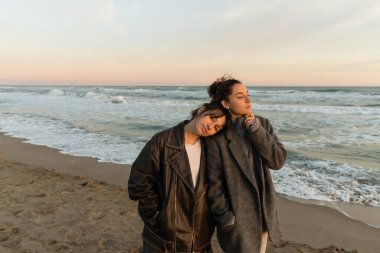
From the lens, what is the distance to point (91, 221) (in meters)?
5.07

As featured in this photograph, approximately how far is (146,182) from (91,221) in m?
3.31

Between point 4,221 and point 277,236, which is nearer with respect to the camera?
point 277,236

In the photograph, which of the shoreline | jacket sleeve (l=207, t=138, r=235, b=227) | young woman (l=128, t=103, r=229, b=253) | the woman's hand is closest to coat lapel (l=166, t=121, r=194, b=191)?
young woman (l=128, t=103, r=229, b=253)

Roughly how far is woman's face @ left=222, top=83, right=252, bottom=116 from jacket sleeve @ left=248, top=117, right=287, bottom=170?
13cm

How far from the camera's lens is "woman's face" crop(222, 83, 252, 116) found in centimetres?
219

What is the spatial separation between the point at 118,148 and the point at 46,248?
650 cm

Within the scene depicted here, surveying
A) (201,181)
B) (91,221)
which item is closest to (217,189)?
(201,181)

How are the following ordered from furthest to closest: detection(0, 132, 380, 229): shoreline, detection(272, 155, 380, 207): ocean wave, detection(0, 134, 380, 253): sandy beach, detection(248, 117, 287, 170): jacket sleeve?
detection(272, 155, 380, 207): ocean wave
detection(0, 132, 380, 229): shoreline
detection(0, 134, 380, 253): sandy beach
detection(248, 117, 287, 170): jacket sleeve

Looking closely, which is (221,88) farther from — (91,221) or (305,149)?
(305,149)

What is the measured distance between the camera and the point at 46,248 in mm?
4223

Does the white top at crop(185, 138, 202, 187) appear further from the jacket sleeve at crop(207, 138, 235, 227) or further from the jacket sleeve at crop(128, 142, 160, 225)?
the jacket sleeve at crop(128, 142, 160, 225)

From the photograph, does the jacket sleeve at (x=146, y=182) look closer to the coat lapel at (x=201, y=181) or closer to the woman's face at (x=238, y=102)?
the coat lapel at (x=201, y=181)

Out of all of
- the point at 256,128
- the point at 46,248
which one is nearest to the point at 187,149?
the point at 256,128

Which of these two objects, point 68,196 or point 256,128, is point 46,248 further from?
point 256,128
